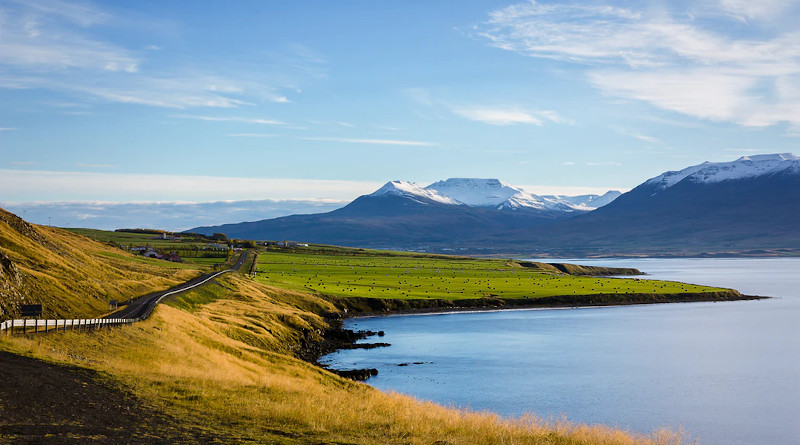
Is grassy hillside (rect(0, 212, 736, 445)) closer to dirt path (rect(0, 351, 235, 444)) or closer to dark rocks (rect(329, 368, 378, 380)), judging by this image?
dirt path (rect(0, 351, 235, 444))

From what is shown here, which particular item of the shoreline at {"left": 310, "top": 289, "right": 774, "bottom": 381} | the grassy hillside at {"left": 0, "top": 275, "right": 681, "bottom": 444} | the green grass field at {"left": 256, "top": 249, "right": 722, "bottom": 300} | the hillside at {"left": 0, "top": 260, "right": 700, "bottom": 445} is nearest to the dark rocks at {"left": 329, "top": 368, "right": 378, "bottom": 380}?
the shoreline at {"left": 310, "top": 289, "right": 774, "bottom": 381}

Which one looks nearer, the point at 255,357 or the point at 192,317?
the point at 255,357

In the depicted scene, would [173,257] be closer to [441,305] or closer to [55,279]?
[441,305]

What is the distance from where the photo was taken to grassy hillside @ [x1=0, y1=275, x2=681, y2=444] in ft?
84.9

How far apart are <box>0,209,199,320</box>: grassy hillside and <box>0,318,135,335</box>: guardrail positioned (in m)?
7.25

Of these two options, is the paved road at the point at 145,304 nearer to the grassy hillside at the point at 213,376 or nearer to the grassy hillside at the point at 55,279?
the grassy hillside at the point at 213,376

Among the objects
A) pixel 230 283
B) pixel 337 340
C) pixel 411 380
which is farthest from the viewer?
pixel 230 283

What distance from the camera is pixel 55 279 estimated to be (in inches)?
2499

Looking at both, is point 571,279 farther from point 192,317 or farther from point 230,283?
point 192,317

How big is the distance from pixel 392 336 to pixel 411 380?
3002cm

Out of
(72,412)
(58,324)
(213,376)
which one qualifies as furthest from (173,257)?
(72,412)

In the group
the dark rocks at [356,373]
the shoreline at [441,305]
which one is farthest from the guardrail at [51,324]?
the shoreline at [441,305]

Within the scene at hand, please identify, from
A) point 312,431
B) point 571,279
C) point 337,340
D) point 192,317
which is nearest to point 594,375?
point 337,340

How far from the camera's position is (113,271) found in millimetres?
91625
